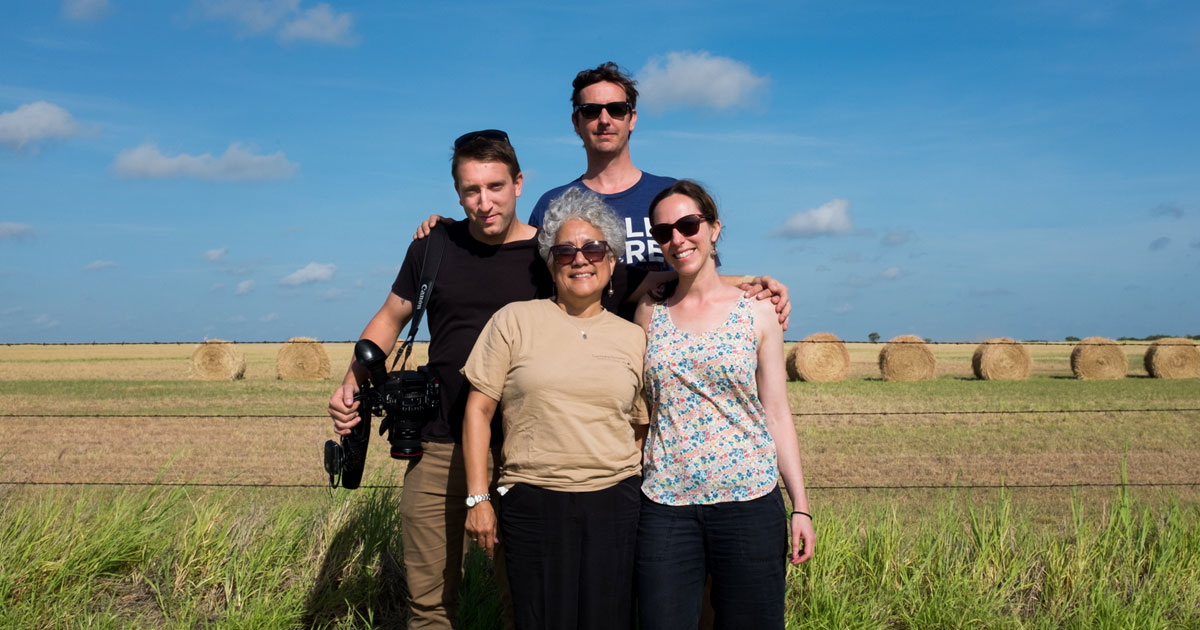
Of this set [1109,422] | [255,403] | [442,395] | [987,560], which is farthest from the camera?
[255,403]

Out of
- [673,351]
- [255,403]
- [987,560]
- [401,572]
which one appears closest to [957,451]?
[987,560]

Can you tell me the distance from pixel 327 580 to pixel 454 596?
1.00 metres

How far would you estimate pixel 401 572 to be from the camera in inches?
160

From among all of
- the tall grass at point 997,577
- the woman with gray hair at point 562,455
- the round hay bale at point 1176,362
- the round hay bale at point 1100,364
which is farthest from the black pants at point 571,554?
the round hay bale at point 1176,362

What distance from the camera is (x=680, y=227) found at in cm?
276

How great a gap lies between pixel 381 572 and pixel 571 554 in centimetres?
182

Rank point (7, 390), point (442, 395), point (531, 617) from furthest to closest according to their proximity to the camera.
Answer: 1. point (7, 390)
2. point (442, 395)
3. point (531, 617)

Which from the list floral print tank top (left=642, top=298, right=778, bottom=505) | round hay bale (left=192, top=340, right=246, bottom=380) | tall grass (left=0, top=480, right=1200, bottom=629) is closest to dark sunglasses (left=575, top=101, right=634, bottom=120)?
floral print tank top (left=642, top=298, right=778, bottom=505)

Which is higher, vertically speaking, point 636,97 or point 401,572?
point 636,97

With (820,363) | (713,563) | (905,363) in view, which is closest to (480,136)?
(713,563)

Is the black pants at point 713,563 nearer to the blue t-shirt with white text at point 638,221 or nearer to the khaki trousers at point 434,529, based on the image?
the khaki trousers at point 434,529

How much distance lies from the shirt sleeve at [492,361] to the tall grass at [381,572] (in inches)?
58.7

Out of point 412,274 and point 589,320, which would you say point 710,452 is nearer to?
point 589,320

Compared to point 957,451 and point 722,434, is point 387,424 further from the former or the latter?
point 957,451
